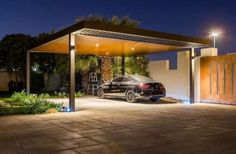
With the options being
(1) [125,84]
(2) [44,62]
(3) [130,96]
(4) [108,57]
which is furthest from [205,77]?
(2) [44,62]

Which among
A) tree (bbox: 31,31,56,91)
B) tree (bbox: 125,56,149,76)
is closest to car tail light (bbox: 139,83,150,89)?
tree (bbox: 125,56,149,76)

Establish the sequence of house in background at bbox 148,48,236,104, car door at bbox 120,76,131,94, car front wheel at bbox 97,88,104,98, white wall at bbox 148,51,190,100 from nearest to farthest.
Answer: house in background at bbox 148,48,236,104 → car door at bbox 120,76,131,94 → white wall at bbox 148,51,190,100 → car front wheel at bbox 97,88,104,98

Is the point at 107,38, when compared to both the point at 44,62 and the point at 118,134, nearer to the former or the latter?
the point at 118,134

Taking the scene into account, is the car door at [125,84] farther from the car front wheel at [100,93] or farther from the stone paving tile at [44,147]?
the stone paving tile at [44,147]

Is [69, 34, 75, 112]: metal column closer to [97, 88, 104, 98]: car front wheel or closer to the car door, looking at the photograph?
the car door

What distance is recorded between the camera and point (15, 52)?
24.2 meters

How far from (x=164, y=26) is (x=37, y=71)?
2773cm

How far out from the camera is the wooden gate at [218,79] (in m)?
14.3

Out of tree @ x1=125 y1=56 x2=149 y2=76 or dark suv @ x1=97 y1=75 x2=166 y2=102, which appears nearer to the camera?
dark suv @ x1=97 y1=75 x2=166 y2=102

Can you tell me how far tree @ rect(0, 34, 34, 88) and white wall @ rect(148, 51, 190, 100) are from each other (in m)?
10.7

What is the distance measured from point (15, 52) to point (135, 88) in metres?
13.1

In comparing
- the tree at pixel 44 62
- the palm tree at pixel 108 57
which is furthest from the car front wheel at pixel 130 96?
the tree at pixel 44 62

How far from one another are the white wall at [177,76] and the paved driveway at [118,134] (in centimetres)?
682

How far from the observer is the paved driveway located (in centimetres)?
585
